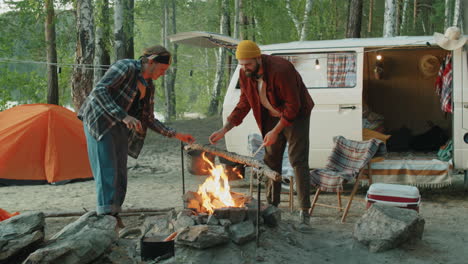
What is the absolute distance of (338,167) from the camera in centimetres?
605

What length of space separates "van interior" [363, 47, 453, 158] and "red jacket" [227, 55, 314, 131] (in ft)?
12.2

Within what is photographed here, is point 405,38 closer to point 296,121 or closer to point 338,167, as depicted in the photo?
point 338,167

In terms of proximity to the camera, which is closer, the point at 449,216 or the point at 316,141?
the point at 449,216

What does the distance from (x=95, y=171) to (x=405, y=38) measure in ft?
14.8

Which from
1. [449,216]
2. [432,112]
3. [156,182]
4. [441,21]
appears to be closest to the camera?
[449,216]

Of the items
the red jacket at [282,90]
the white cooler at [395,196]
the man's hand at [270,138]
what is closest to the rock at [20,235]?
the man's hand at [270,138]

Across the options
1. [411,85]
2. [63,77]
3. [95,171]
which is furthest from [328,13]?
[95,171]

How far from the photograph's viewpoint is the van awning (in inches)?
304

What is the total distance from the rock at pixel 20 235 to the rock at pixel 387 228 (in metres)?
2.80

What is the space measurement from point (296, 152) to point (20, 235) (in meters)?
2.65

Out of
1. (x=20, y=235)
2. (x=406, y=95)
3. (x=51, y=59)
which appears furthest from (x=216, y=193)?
(x=51, y=59)

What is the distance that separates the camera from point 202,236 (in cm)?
400

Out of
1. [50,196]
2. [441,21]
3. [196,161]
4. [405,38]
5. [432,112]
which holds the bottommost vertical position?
[50,196]

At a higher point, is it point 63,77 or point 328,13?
point 328,13
